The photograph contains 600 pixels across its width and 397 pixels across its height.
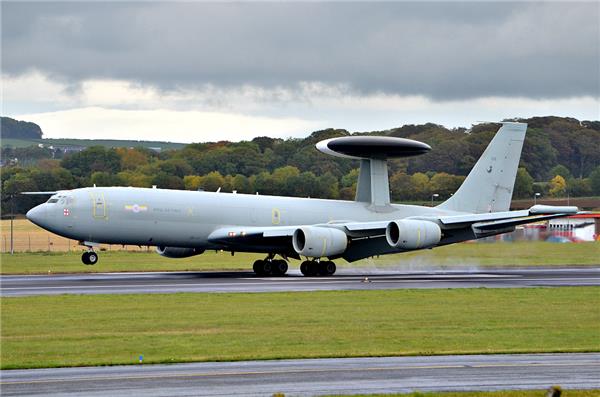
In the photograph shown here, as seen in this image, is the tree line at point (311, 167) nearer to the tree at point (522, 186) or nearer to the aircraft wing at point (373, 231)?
the tree at point (522, 186)

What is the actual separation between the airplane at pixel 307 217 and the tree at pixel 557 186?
178 ft

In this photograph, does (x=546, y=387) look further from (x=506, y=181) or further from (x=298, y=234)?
(x=506, y=181)

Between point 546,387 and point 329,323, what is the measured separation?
1104 centimetres

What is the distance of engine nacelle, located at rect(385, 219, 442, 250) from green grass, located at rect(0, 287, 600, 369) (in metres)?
11.5

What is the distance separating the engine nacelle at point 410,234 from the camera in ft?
163

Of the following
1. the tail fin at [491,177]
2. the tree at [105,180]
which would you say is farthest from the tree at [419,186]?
the tail fin at [491,177]

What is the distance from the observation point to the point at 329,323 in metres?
28.0

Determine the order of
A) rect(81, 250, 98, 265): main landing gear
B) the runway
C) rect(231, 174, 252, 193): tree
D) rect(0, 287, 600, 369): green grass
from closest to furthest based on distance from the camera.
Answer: rect(0, 287, 600, 369): green grass < the runway < rect(81, 250, 98, 265): main landing gear < rect(231, 174, 252, 193): tree

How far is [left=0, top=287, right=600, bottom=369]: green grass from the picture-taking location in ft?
73.8

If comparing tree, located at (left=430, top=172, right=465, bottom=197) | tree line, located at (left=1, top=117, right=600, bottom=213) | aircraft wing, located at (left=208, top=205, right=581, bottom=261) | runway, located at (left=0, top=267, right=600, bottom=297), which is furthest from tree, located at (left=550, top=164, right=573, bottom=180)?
aircraft wing, located at (left=208, top=205, right=581, bottom=261)

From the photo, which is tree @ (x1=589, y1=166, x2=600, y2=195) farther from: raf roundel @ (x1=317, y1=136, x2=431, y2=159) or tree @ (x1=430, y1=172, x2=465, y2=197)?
raf roundel @ (x1=317, y1=136, x2=431, y2=159)

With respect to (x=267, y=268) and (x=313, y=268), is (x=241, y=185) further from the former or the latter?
(x=313, y=268)

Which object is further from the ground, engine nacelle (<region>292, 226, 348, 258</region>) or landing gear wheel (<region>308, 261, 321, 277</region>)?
engine nacelle (<region>292, 226, 348, 258</region>)

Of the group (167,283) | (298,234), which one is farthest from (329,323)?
(298,234)
